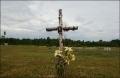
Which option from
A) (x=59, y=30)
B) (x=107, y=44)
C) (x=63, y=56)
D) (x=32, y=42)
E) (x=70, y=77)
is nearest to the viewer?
(x=63, y=56)

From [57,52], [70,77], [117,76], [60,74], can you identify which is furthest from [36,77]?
[117,76]

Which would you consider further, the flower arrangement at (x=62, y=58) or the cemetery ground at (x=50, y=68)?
the cemetery ground at (x=50, y=68)

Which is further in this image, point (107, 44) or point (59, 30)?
point (107, 44)

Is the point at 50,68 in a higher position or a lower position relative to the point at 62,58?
lower

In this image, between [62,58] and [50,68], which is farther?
[50,68]

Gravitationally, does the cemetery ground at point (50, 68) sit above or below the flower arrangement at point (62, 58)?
below

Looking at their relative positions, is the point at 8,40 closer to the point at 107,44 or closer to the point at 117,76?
the point at 107,44

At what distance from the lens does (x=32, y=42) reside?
104375 millimetres

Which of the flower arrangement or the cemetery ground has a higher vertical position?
the flower arrangement

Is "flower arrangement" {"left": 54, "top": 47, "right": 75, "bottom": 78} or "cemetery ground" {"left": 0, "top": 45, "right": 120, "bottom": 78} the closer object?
"flower arrangement" {"left": 54, "top": 47, "right": 75, "bottom": 78}

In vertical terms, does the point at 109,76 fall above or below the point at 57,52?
below

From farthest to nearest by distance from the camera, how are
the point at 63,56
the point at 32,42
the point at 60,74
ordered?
the point at 32,42
the point at 60,74
the point at 63,56

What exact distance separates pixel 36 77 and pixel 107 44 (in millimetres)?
78479

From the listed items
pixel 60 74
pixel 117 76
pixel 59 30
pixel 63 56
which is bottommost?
pixel 117 76
